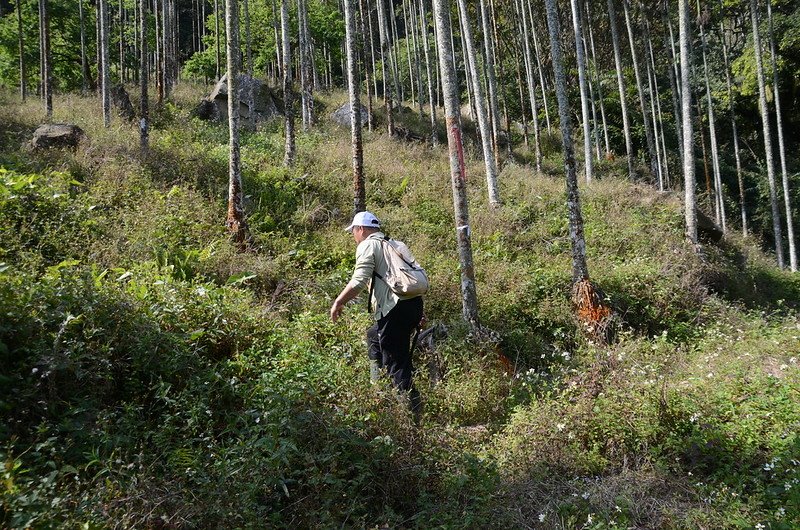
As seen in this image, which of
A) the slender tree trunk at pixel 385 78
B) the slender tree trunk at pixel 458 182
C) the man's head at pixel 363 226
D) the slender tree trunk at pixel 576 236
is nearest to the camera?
the man's head at pixel 363 226

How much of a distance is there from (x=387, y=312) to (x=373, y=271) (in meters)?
0.41

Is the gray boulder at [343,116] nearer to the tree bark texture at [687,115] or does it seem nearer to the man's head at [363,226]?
the tree bark texture at [687,115]

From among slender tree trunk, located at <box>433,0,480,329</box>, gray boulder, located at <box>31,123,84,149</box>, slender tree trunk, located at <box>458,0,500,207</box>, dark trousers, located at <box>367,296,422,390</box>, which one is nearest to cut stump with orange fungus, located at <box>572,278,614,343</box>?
slender tree trunk, located at <box>433,0,480,329</box>

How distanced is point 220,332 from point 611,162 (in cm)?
2194

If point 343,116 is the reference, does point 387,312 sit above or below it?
below

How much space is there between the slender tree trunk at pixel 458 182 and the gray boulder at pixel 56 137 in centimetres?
788

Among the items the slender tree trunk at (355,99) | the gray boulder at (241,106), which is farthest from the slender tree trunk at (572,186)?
the gray boulder at (241,106)

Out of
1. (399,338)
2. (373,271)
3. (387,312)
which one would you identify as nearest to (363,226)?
(373,271)

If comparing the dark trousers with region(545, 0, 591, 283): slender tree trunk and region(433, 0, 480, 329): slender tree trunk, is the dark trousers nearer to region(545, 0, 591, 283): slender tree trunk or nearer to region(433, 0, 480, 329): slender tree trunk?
region(433, 0, 480, 329): slender tree trunk

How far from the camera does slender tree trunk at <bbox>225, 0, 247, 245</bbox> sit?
796cm

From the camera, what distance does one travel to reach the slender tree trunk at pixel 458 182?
637 centimetres

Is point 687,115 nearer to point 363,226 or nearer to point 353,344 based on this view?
point 363,226

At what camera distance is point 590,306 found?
7684mm

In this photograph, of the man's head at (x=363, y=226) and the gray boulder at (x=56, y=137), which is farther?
the gray boulder at (x=56, y=137)
